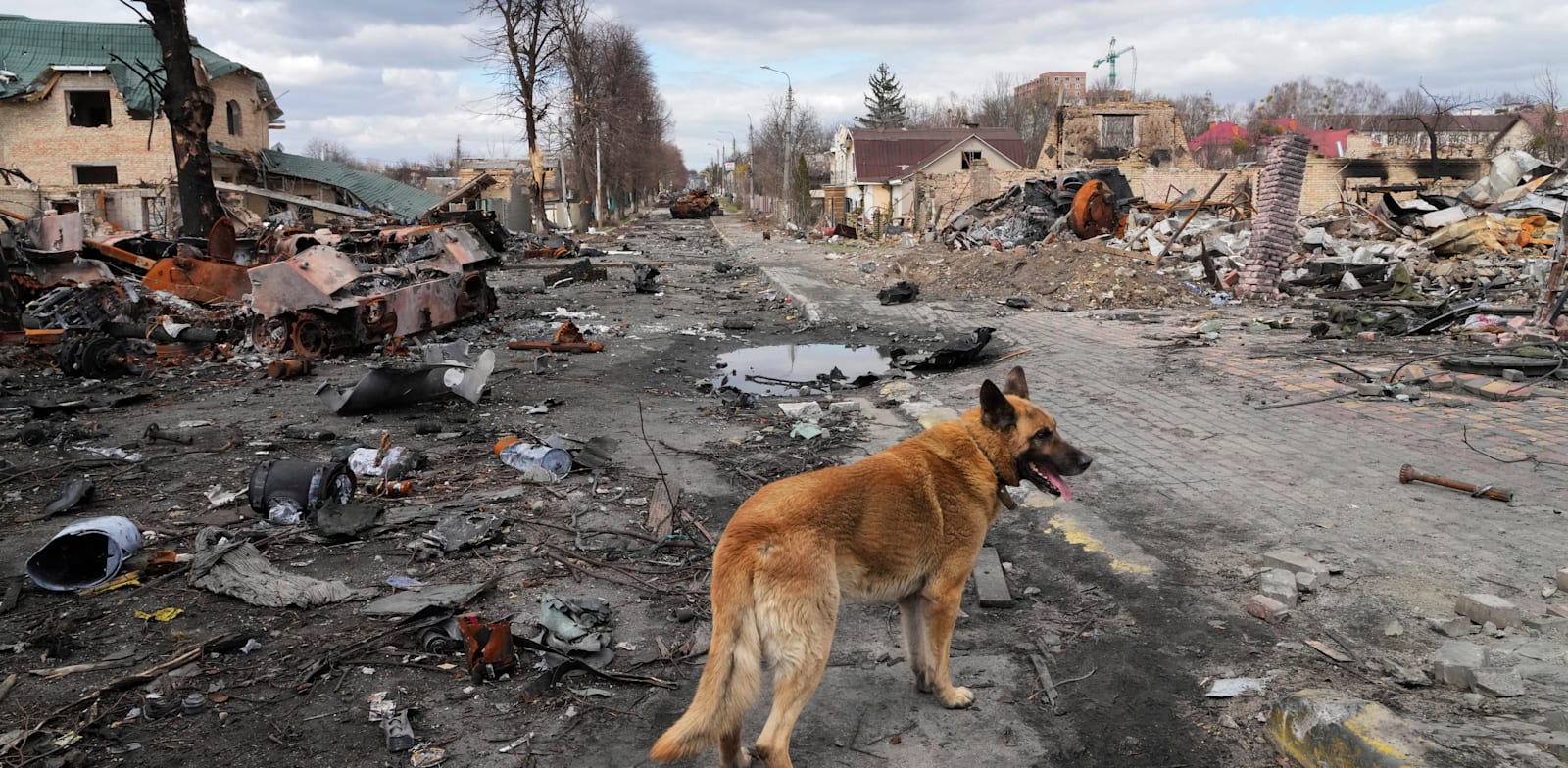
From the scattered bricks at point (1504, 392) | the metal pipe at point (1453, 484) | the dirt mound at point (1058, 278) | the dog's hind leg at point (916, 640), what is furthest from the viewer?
the dirt mound at point (1058, 278)

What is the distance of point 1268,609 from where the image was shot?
4.15 m

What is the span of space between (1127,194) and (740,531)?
2382 cm

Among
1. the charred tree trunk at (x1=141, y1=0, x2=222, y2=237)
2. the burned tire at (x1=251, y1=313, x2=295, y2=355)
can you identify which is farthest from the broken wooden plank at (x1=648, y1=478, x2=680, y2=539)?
the charred tree trunk at (x1=141, y1=0, x2=222, y2=237)

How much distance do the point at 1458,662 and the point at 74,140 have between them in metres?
42.9

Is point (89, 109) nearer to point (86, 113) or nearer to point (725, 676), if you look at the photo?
point (86, 113)

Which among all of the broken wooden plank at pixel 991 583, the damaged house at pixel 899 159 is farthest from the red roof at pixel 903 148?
the broken wooden plank at pixel 991 583

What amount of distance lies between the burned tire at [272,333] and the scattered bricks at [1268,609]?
11190 mm

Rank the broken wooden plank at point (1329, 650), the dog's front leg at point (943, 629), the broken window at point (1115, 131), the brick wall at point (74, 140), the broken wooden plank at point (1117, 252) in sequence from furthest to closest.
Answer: the broken window at point (1115, 131) < the brick wall at point (74, 140) < the broken wooden plank at point (1117, 252) < the broken wooden plank at point (1329, 650) < the dog's front leg at point (943, 629)

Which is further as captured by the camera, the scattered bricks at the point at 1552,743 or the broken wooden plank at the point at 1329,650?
the broken wooden plank at the point at 1329,650

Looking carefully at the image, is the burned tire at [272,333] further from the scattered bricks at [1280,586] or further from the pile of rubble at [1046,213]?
the pile of rubble at [1046,213]

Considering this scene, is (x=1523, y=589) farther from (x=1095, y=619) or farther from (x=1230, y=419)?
(x=1230, y=419)

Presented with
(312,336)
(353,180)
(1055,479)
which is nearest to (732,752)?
(1055,479)

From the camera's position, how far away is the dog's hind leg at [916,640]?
3.59 metres

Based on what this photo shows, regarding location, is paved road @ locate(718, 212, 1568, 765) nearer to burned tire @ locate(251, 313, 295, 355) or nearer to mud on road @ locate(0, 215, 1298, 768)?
mud on road @ locate(0, 215, 1298, 768)
